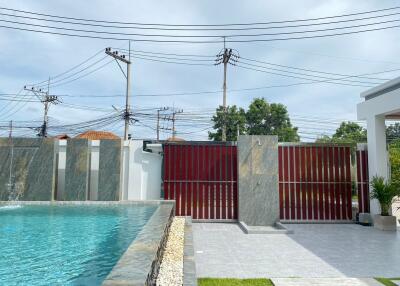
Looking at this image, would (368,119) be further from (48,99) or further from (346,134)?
(346,134)

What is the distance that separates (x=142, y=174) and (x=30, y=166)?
4.37 meters

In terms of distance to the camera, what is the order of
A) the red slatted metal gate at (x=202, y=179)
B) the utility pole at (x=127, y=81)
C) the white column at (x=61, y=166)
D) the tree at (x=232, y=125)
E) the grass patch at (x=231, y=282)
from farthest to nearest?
1. the tree at (x=232, y=125)
2. the utility pole at (x=127, y=81)
3. the white column at (x=61, y=166)
4. the red slatted metal gate at (x=202, y=179)
5. the grass patch at (x=231, y=282)

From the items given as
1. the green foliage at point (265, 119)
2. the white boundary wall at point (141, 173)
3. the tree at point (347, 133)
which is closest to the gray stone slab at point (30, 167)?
A: the white boundary wall at point (141, 173)

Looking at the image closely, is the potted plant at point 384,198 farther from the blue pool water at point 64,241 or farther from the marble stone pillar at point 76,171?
the marble stone pillar at point 76,171

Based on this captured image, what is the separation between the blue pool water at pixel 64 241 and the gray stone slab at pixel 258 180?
10.3 ft

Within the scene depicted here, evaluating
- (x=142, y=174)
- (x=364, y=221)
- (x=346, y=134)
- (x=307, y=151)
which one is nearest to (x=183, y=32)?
(x=142, y=174)

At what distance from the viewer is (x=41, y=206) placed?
11641mm

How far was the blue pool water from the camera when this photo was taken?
15.1ft

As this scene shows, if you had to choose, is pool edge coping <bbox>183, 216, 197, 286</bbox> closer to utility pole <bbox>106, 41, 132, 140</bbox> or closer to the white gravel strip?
the white gravel strip

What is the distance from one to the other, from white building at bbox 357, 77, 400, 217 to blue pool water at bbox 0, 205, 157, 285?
24.5 ft

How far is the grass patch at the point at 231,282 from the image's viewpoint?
15.6 ft

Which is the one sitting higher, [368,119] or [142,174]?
[368,119]

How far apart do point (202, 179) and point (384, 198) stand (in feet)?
18.9

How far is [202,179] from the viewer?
1159cm
